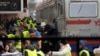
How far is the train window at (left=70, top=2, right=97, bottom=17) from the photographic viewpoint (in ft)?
48.5

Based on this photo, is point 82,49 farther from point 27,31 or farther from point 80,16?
point 80,16

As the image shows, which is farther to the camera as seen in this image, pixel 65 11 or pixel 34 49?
pixel 65 11

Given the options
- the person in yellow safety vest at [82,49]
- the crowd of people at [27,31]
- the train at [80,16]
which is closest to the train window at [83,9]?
the train at [80,16]

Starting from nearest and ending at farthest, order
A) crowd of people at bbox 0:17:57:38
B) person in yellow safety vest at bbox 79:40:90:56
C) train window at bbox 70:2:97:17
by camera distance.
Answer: person in yellow safety vest at bbox 79:40:90:56, crowd of people at bbox 0:17:57:38, train window at bbox 70:2:97:17

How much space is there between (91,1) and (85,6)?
0.34 meters

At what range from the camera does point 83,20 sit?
14914 millimetres

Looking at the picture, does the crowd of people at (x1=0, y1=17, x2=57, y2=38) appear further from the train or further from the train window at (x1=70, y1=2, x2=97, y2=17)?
the train window at (x1=70, y1=2, x2=97, y2=17)

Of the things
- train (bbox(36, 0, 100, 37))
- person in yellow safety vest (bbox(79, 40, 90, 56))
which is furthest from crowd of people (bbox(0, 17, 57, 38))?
person in yellow safety vest (bbox(79, 40, 90, 56))

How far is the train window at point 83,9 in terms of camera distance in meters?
14.8

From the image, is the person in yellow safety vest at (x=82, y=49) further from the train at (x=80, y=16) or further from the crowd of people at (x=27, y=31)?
the train at (x=80, y=16)

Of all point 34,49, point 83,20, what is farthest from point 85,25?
point 34,49

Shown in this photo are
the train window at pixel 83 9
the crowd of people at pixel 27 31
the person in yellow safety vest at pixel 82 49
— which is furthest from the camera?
the train window at pixel 83 9

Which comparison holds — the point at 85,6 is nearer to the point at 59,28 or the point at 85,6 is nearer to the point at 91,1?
the point at 91,1

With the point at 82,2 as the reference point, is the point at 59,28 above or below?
below
